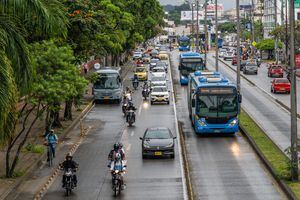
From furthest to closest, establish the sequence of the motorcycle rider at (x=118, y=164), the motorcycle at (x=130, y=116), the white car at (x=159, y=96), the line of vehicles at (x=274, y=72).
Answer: the line of vehicles at (x=274, y=72), the white car at (x=159, y=96), the motorcycle at (x=130, y=116), the motorcycle rider at (x=118, y=164)

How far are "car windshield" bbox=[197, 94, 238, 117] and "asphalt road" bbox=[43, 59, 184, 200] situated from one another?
162 inches

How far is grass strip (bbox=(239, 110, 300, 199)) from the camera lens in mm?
26594

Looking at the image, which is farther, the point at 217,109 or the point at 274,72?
the point at 274,72

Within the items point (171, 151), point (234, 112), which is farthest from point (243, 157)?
point (234, 112)

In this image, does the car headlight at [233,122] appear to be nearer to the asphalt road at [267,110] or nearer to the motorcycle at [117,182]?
the asphalt road at [267,110]

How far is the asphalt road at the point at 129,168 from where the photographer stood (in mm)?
25859

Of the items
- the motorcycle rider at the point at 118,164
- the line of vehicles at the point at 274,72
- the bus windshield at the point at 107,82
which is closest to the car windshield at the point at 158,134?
the motorcycle rider at the point at 118,164

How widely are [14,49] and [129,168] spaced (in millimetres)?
14372

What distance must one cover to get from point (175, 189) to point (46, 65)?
Result: 26.7 feet

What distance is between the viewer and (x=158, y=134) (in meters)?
33.8

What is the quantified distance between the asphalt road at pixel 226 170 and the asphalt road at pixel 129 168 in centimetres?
92

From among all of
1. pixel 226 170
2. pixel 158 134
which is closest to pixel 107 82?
pixel 158 134

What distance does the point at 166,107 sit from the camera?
182ft

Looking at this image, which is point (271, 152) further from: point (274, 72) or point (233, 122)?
point (274, 72)
